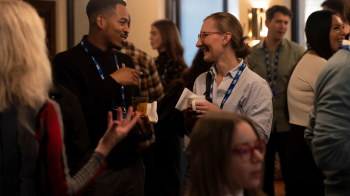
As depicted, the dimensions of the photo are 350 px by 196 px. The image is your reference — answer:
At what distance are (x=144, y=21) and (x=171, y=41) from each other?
929mm

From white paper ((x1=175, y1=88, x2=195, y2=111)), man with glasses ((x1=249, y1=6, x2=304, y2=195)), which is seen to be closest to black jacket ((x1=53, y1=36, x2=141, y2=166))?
white paper ((x1=175, y1=88, x2=195, y2=111))

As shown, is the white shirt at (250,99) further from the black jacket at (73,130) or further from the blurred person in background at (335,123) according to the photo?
the black jacket at (73,130)

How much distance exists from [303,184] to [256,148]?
1.75 meters

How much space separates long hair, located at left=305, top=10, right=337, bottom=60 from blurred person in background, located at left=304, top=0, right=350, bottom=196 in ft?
3.41

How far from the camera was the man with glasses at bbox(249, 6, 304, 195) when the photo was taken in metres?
3.67

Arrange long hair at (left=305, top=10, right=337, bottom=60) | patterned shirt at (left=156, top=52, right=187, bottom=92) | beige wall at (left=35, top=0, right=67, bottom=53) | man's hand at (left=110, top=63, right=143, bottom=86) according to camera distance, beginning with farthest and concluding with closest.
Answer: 1. patterned shirt at (left=156, top=52, right=187, bottom=92)
2. beige wall at (left=35, top=0, right=67, bottom=53)
3. long hair at (left=305, top=10, right=337, bottom=60)
4. man's hand at (left=110, top=63, right=143, bottom=86)

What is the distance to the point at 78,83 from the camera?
6.75ft

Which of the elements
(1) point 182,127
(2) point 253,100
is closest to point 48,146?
(2) point 253,100

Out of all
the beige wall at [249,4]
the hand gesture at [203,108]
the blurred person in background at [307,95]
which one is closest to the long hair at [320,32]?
the blurred person in background at [307,95]

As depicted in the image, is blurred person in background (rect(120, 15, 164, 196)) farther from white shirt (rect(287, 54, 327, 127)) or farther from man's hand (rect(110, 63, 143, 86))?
man's hand (rect(110, 63, 143, 86))

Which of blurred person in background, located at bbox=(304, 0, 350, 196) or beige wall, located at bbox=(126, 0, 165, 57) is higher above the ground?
beige wall, located at bbox=(126, 0, 165, 57)

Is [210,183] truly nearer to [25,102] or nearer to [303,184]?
[25,102]

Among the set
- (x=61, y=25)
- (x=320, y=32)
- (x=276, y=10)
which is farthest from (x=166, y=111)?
(x=276, y=10)

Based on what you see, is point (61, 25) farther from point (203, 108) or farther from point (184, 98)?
point (203, 108)
